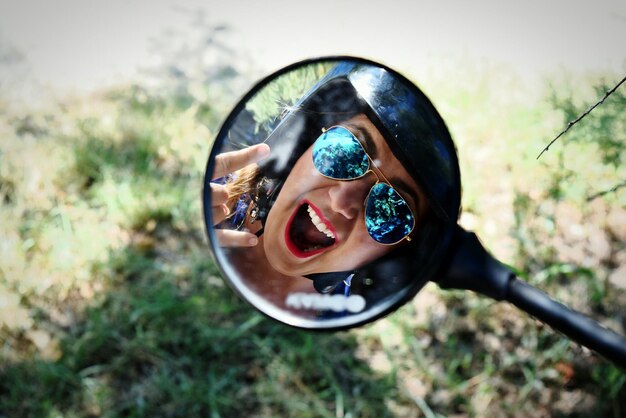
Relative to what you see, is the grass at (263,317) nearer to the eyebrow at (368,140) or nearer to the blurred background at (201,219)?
the blurred background at (201,219)

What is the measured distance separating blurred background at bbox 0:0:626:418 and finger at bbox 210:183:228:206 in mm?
1176

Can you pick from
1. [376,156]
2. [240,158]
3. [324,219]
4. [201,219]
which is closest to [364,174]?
[376,156]

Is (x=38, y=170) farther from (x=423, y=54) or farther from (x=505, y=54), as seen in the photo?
(x=505, y=54)

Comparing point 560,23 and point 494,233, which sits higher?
point 560,23

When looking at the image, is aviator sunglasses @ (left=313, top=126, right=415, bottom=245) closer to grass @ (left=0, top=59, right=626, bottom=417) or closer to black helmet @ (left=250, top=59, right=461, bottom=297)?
black helmet @ (left=250, top=59, right=461, bottom=297)

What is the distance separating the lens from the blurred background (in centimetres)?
230

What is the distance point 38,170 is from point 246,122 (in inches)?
75.5

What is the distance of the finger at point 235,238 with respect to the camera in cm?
143

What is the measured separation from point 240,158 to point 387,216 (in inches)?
16.3

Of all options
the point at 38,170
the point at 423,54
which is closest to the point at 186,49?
the point at 38,170

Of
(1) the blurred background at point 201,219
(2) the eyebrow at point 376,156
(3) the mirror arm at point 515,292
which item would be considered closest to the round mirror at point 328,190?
(2) the eyebrow at point 376,156

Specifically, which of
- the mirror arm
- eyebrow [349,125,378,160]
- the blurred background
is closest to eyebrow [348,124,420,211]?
eyebrow [349,125,378,160]

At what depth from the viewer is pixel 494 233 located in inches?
104

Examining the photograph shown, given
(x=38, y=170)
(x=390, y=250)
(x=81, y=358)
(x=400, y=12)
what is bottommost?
Answer: (x=81, y=358)
